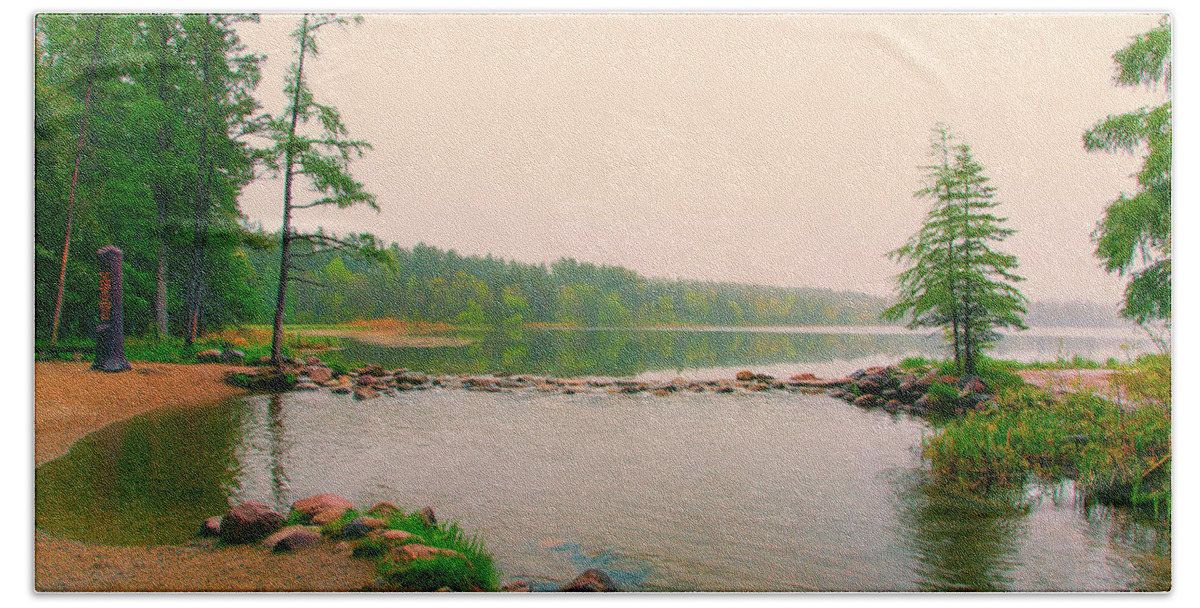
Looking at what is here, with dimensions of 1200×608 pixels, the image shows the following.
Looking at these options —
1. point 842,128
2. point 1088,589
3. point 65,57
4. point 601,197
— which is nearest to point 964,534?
point 1088,589

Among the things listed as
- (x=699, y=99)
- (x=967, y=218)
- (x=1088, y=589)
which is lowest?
(x=1088, y=589)

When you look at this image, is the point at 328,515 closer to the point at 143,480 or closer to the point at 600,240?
the point at 143,480

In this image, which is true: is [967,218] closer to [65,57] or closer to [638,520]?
[638,520]

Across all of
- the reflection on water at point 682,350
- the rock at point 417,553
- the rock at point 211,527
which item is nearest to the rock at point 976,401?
the reflection on water at point 682,350

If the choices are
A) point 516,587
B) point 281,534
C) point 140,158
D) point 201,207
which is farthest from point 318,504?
point 140,158

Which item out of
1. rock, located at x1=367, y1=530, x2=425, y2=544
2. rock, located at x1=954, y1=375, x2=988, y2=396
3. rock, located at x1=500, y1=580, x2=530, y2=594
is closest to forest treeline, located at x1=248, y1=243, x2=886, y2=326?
rock, located at x1=954, y1=375, x2=988, y2=396

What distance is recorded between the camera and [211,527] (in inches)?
116

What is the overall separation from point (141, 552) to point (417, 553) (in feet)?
4.08

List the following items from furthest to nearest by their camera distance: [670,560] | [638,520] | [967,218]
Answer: [967,218], [638,520], [670,560]

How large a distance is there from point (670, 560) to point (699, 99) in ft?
8.02

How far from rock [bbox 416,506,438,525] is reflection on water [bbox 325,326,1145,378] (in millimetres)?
816

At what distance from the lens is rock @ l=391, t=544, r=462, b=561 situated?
109 inches

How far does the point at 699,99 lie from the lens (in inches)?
146

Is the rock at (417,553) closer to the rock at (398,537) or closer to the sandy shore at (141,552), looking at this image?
the rock at (398,537)
